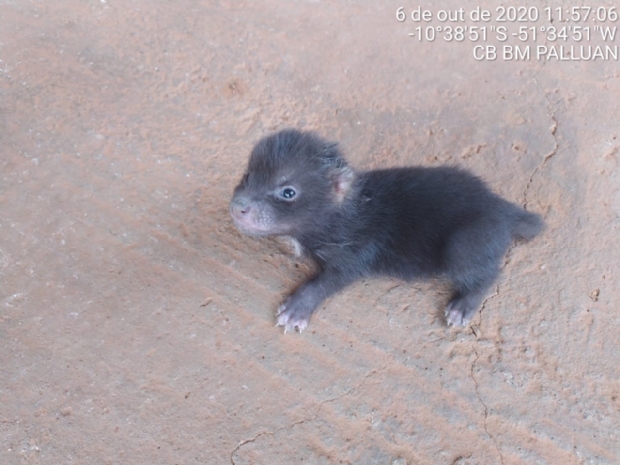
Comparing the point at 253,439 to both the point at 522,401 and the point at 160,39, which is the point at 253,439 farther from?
the point at 160,39

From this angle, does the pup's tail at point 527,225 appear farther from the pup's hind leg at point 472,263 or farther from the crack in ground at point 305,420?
the crack in ground at point 305,420

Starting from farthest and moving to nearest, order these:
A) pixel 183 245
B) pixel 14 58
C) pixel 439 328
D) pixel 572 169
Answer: pixel 14 58 → pixel 572 169 → pixel 183 245 → pixel 439 328

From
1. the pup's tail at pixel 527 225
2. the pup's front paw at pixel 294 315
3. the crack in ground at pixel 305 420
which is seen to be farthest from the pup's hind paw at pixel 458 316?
the pup's front paw at pixel 294 315

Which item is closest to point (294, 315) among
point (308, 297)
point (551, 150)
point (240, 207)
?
point (308, 297)

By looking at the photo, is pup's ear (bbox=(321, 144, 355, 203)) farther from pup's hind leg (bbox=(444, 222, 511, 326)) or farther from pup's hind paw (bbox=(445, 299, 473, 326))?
pup's hind paw (bbox=(445, 299, 473, 326))

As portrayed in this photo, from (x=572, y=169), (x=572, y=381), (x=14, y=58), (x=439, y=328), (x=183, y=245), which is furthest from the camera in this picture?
(x=14, y=58)

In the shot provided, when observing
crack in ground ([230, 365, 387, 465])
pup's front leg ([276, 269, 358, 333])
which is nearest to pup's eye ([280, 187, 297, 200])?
pup's front leg ([276, 269, 358, 333])

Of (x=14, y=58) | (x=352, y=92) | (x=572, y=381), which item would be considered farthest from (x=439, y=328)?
(x=14, y=58)
